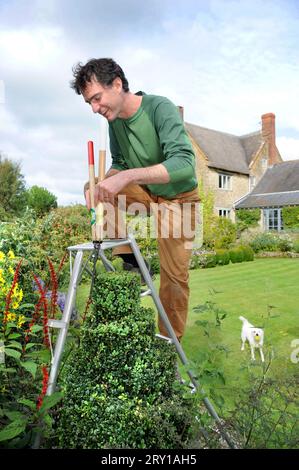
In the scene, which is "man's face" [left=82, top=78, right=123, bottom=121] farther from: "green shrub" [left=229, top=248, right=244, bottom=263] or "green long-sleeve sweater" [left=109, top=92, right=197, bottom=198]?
"green shrub" [left=229, top=248, right=244, bottom=263]

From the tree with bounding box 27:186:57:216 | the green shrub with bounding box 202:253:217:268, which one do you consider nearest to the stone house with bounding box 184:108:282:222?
the tree with bounding box 27:186:57:216

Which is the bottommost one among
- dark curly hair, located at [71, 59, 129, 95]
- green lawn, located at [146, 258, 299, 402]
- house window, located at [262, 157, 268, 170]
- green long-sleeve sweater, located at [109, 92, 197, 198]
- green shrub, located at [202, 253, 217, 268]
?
green lawn, located at [146, 258, 299, 402]

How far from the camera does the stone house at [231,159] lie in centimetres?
2547

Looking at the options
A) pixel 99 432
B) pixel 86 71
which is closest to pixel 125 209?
pixel 86 71

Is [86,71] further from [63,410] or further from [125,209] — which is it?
[63,410]

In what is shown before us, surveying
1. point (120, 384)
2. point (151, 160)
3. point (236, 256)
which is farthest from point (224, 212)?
point (120, 384)

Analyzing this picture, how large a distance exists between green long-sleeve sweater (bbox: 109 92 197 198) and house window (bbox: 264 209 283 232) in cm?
2629

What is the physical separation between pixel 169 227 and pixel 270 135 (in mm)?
30378

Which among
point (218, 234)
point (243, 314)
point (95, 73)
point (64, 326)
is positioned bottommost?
point (243, 314)

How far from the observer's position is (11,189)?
17875 millimetres

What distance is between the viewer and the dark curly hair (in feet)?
6.75

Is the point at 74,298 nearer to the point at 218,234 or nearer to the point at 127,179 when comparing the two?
the point at 127,179

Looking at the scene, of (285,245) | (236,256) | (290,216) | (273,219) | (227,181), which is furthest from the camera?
(273,219)
